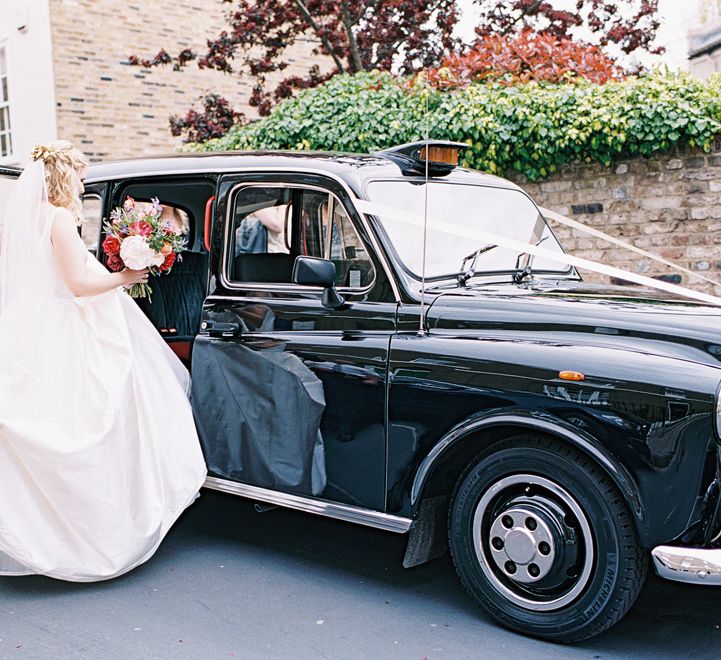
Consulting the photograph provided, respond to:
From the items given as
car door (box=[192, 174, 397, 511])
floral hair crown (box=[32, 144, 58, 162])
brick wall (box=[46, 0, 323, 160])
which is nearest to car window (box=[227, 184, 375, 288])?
car door (box=[192, 174, 397, 511])

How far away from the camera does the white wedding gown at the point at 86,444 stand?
179 inches

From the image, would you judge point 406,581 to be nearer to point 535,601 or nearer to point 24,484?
point 535,601

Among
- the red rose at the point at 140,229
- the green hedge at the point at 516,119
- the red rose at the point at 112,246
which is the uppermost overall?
the green hedge at the point at 516,119

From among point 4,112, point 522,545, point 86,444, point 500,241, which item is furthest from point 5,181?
point 4,112

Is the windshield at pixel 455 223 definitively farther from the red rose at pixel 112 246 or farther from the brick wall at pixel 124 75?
the brick wall at pixel 124 75

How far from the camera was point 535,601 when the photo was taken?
388cm

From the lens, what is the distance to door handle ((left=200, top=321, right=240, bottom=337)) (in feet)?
16.1

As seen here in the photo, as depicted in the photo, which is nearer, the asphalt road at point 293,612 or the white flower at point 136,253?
Answer: the asphalt road at point 293,612

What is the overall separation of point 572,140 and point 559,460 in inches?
260

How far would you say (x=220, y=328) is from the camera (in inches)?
195

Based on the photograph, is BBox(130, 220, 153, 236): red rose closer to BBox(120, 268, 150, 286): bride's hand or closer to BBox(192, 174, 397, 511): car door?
BBox(120, 268, 150, 286): bride's hand

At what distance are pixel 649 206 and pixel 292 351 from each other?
246 inches

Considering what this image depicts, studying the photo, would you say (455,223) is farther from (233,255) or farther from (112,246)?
(112,246)

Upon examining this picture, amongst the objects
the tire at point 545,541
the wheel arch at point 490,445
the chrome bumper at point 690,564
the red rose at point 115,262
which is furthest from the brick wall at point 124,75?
the chrome bumper at point 690,564
